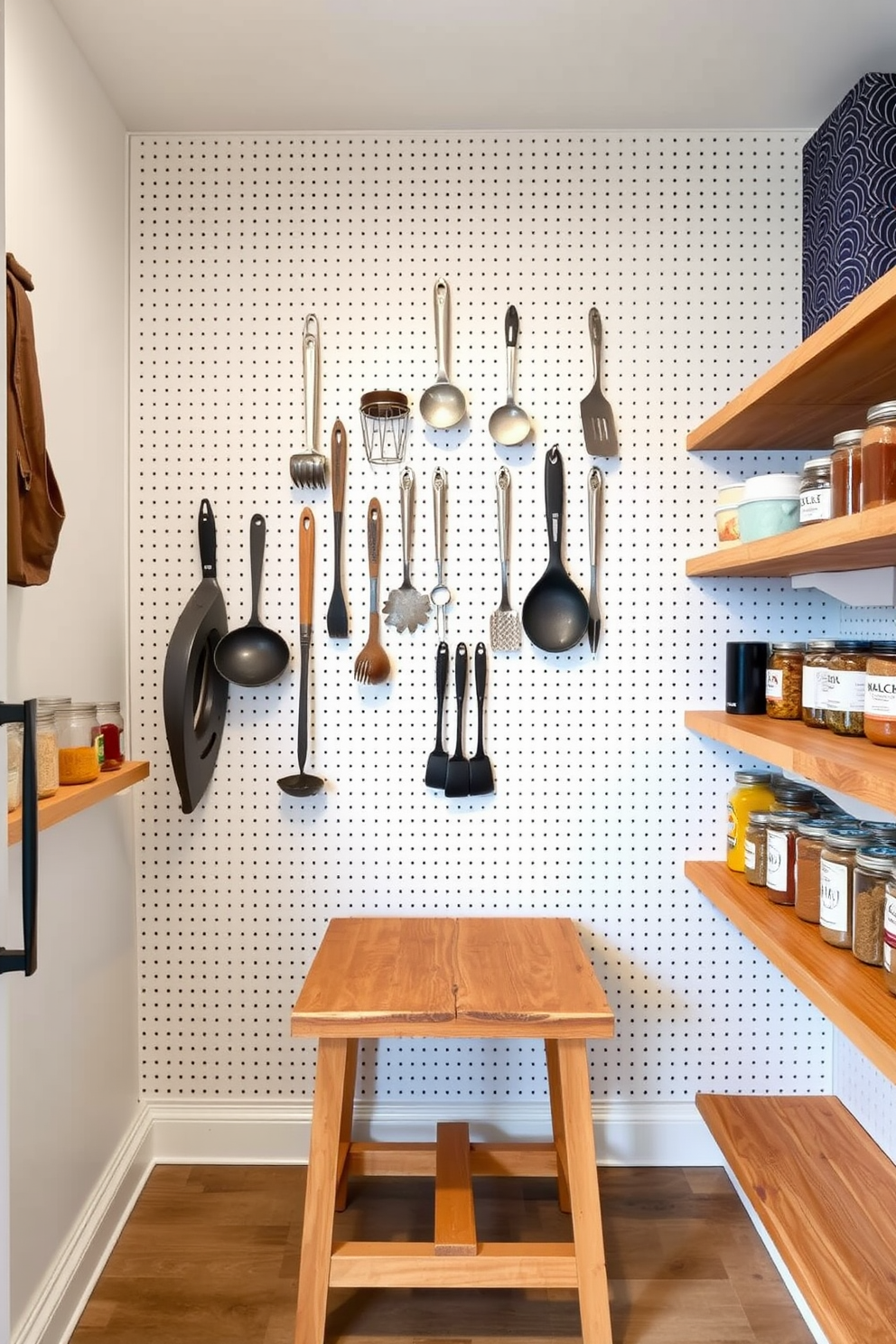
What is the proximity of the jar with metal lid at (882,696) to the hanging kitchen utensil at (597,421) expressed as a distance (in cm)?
81

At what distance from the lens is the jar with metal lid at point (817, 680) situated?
4.85 ft

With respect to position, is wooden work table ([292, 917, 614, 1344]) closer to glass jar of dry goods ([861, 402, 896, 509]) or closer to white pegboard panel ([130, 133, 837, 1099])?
white pegboard panel ([130, 133, 837, 1099])

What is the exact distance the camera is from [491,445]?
1956 millimetres

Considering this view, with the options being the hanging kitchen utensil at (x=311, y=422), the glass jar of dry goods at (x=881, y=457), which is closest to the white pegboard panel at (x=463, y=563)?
the hanging kitchen utensil at (x=311, y=422)

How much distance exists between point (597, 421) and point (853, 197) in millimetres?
633

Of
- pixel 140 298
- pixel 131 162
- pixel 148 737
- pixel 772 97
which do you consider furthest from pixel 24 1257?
pixel 772 97

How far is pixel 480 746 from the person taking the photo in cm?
197

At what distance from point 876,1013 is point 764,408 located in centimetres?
104

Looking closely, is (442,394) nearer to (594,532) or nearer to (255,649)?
(594,532)

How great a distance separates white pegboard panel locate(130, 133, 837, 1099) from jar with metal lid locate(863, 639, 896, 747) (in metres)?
0.68

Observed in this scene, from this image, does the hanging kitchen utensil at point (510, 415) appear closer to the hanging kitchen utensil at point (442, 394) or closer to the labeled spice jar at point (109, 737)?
the hanging kitchen utensil at point (442, 394)

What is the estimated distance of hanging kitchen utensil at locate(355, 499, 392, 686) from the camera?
1.94 metres

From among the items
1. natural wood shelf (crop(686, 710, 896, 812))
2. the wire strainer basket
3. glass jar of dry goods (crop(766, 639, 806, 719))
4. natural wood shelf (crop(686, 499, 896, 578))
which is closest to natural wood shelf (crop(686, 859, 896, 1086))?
natural wood shelf (crop(686, 710, 896, 812))

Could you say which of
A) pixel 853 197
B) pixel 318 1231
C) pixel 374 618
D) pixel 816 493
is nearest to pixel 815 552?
pixel 816 493
